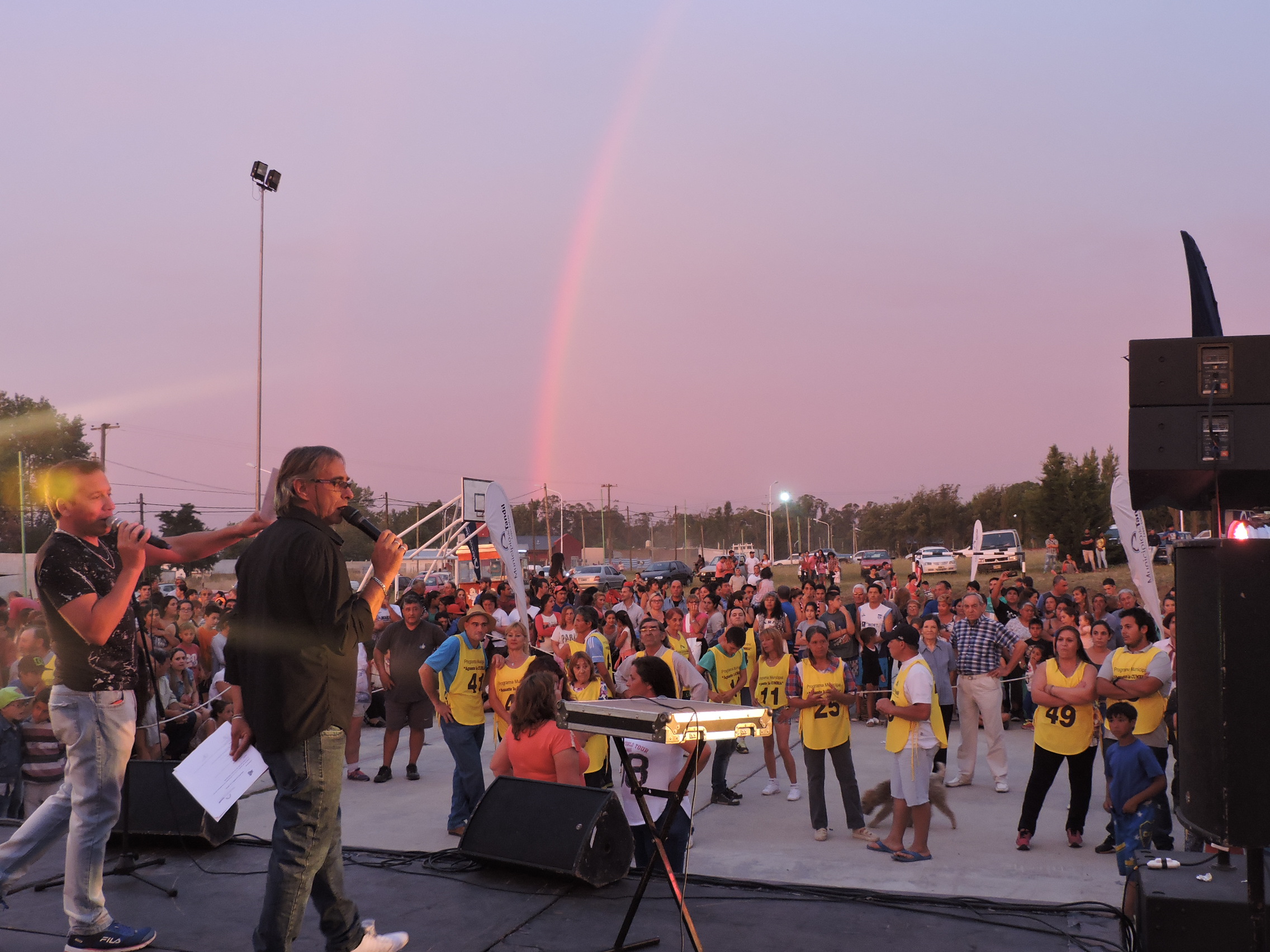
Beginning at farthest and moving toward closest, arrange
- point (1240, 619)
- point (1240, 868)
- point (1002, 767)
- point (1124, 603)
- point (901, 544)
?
point (901, 544) → point (1124, 603) → point (1002, 767) → point (1240, 868) → point (1240, 619)

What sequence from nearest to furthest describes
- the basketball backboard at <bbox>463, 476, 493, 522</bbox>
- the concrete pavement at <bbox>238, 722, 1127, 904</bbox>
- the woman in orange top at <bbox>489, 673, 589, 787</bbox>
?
the woman in orange top at <bbox>489, 673, 589, 787</bbox>
the concrete pavement at <bbox>238, 722, 1127, 904</bbox>
the basketball backboard at <bbox>463, 476, 493, 522</bbox>

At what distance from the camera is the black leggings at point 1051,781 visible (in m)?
7.12

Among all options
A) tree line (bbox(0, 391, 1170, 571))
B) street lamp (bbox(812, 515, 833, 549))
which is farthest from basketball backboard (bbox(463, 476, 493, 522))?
street lamp (bbox(812, 515, 833, 549))

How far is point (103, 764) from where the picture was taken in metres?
3.71

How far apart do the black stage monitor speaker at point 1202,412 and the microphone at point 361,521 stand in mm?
2987

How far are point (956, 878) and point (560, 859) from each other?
3.09 m

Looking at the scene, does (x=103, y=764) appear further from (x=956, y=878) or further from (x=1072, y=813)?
(x=1072, y=813)

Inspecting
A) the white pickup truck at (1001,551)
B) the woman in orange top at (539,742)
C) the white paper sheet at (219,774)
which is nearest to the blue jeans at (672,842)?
the woman in orange top at (539,742)

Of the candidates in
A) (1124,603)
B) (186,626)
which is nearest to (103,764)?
(186,626)

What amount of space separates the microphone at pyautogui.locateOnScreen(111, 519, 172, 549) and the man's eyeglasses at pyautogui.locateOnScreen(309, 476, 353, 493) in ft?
2.89

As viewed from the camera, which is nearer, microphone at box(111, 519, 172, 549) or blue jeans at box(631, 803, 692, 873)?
microphone at box(111, 519, 172, 549)

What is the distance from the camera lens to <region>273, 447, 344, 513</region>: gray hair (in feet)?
11.0

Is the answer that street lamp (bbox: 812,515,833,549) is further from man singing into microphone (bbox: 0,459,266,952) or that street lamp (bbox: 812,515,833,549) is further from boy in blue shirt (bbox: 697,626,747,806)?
man singing into microphone (bbox: 0,459,266,952)

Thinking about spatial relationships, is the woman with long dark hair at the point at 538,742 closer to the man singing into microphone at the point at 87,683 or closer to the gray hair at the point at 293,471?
the man singing into microphone at the point at 87,683
